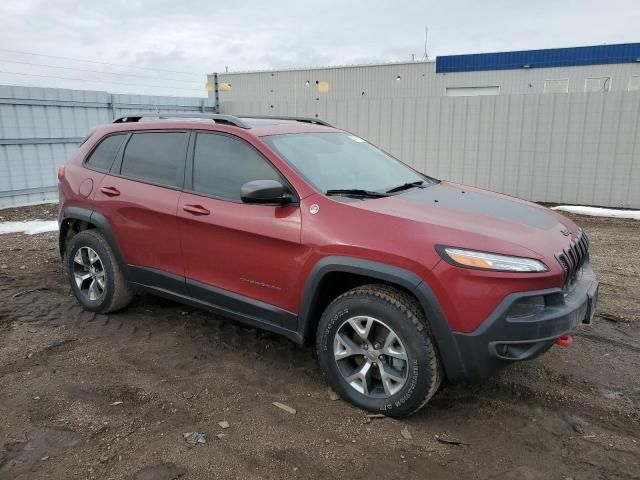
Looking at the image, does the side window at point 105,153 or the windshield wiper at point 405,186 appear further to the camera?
the side window at point 105,153

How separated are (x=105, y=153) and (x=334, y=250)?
2.66m

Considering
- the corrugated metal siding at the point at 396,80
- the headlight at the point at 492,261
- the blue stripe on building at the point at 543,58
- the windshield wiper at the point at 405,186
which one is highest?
the blue stripe on building at the point at 543,58

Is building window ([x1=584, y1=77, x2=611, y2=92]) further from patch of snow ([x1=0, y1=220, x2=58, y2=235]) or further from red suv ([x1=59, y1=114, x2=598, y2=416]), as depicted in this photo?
patch of snow ([x1=0, y1=220, x2=58, y2=235])

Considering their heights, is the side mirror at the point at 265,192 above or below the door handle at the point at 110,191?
above

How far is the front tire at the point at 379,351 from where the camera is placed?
114 inches

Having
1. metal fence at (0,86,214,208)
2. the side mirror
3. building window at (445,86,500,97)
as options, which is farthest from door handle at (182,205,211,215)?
building window at (445,86,500,97)

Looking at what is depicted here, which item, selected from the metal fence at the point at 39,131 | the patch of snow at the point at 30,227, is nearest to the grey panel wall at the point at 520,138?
the metal fence at the point at 39,131

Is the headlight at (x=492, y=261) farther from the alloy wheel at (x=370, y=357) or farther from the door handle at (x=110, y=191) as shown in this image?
the door handle at (x=110, y=191)

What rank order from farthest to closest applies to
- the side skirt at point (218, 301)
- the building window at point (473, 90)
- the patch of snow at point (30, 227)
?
the building window at point (473, 90) < the patch of snow at point (30, 227) < the side skirt at point (218, 301)

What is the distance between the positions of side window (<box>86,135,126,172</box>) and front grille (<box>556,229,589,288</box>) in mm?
3626

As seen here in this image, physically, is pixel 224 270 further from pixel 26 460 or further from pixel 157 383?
pixel 26 460

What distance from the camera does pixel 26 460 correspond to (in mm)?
2730

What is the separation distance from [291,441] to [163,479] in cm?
70

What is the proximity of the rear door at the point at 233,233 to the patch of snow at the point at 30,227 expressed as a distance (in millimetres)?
5321
